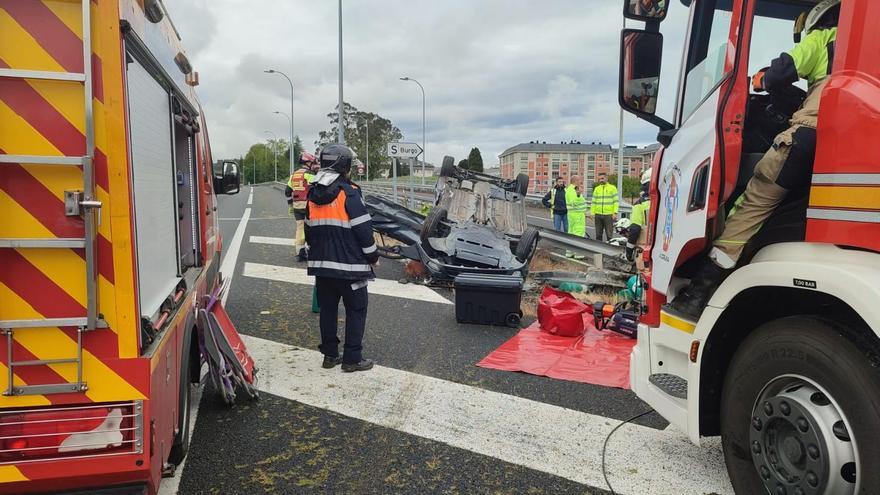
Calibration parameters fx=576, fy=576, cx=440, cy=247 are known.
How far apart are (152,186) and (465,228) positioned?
20.7ft

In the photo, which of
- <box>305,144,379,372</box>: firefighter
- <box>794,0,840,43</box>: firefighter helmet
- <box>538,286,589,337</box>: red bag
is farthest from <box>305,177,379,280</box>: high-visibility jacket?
<box>794,0,840,43</box>: firefighter helmet

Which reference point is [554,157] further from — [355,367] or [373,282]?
[355,367]

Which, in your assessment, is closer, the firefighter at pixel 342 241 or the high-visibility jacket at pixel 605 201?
the firefighter at pixel 342 241

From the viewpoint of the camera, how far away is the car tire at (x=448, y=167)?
936 cm

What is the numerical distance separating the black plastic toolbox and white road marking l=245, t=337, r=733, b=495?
1.72 m

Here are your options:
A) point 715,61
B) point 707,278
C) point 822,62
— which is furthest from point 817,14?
point 707,278

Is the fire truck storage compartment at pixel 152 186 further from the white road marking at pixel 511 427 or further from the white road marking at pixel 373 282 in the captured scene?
the white road marking at pixel 373 282

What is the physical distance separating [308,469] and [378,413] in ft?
2.86

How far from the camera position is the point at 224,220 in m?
17.7

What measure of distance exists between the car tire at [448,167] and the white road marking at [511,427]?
16.4 ft

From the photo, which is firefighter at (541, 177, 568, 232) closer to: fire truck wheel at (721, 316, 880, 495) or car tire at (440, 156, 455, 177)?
car tire at (440, 156, 455, 177)

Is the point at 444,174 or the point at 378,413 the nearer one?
the point at 378,413

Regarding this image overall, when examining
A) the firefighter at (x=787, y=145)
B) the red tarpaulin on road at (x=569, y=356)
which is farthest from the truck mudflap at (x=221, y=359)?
the firefighter at (x=787, y=145)

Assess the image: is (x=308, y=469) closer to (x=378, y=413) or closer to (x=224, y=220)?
(x=378, y=413)
